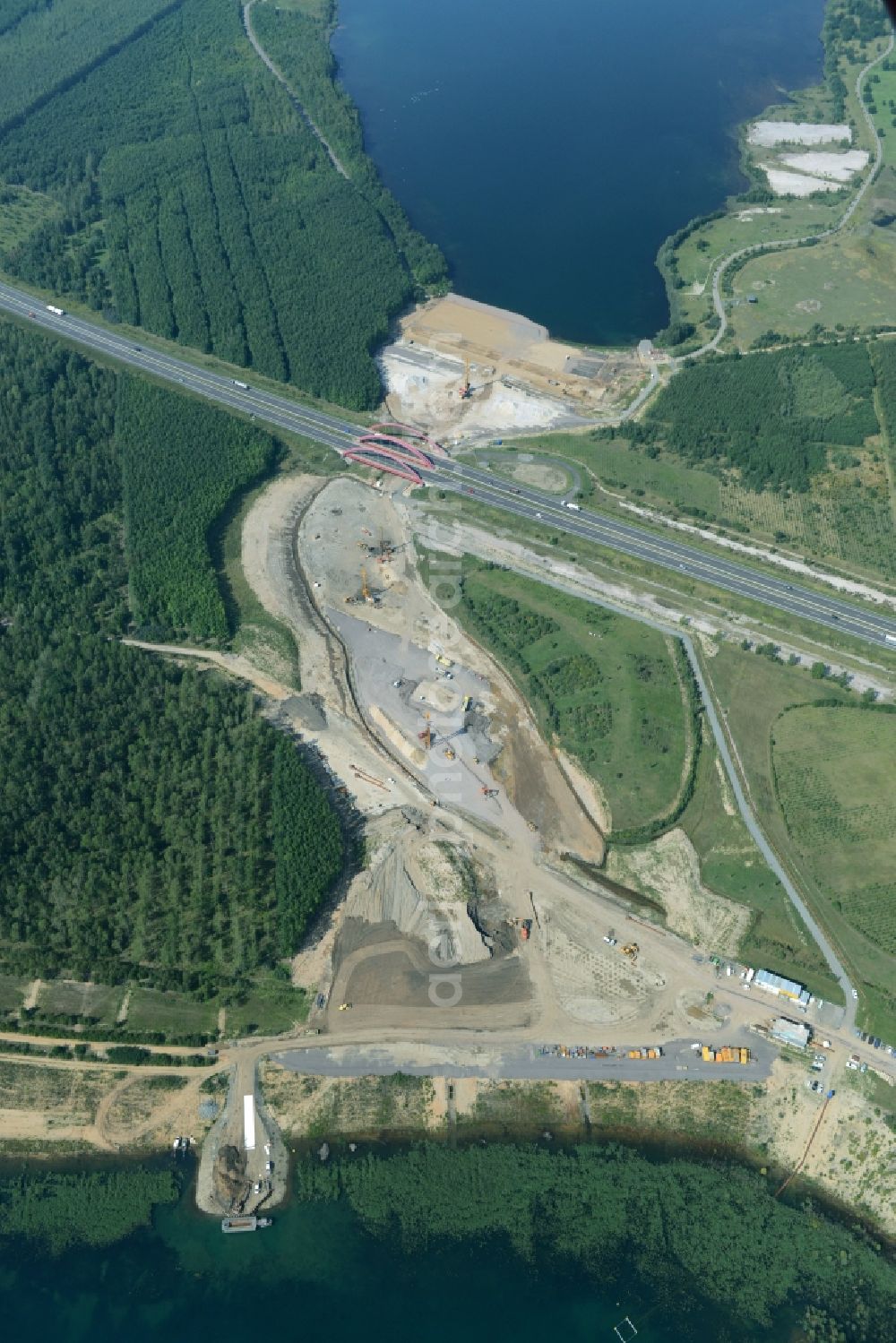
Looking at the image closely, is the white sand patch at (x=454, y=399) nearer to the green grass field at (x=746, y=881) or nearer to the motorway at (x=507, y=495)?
the motorway at (x=507, y=495)

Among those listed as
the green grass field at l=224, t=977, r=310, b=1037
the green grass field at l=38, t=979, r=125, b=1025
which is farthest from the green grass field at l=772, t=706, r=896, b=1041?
the green grass field at l=38, t=979, r=125, b=1025

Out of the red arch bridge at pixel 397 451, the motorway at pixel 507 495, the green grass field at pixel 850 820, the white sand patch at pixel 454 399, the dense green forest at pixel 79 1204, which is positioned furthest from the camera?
the white sand patch at pixel 454 399

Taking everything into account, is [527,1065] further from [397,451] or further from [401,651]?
[397,451]

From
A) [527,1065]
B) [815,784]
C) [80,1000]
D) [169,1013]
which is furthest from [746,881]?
[80,1000]

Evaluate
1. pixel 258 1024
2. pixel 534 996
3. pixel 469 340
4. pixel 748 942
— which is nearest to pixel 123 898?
pixel 258 1024

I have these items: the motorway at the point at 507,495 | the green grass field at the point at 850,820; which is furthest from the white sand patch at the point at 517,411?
the green grass field at the point at 850,820

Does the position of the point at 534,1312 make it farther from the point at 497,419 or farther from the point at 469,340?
the point at 469,340

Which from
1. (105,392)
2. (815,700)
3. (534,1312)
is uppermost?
(105,392)
